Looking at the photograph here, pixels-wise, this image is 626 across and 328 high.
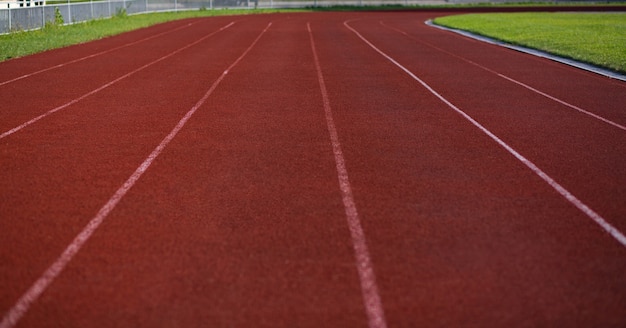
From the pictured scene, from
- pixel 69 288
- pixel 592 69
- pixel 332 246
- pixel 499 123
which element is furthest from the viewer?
pixel 592 69

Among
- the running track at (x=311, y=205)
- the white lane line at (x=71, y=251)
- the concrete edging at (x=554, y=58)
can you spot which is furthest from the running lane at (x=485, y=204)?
the concrete edging at (x=554, y=58)

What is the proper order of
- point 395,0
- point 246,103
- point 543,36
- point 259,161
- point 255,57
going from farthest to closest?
point 395,0 < point 543,36 < point 255,57 < point 246,103 < point 259,161

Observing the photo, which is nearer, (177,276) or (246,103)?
(177,276)

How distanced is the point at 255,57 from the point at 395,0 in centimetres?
4410

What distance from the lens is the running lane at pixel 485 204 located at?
4512mm

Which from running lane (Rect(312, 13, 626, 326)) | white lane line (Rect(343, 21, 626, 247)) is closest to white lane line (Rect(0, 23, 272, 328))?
running lane (Rect(312, 13, 626, 326))

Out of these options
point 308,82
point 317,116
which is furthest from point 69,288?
point 308,82

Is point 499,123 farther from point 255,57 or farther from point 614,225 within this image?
point 255,57

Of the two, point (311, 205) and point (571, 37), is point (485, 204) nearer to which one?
point (311, 205)

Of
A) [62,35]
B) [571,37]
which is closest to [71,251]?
[62,35]

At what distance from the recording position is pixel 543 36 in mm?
24922

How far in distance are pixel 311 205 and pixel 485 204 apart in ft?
4.88

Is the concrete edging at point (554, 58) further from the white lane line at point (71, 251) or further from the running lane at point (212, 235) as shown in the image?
the white lane line at point (71, 251)

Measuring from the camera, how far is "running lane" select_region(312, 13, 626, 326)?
4.51 m
